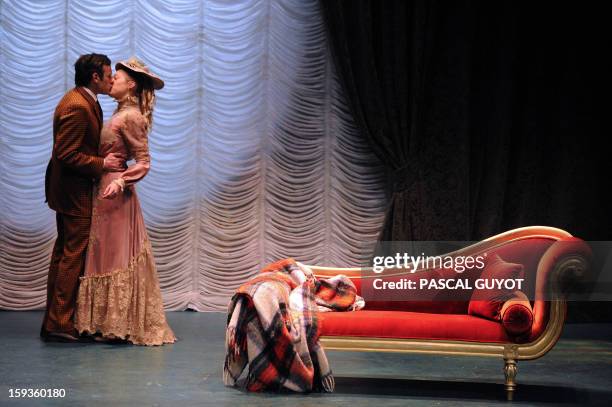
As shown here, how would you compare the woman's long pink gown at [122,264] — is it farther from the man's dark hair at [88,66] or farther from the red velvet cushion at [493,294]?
the red velvet cushion at [493,294]

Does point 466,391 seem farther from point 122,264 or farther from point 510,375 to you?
point 122,264

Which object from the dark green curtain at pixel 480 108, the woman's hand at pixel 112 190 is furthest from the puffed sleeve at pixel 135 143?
the dark green curtain at pixel 480 108

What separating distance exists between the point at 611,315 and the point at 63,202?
3965 mm

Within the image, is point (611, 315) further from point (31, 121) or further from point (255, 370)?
point (31, 121)

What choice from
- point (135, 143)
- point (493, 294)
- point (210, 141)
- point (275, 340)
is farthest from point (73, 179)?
point (493, 294)

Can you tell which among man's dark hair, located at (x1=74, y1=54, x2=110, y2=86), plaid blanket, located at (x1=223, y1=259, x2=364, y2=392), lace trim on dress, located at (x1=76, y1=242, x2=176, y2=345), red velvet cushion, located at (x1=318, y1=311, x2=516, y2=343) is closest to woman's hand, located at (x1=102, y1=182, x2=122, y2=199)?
lace trim on dress, located at (x1=76, y1=242, x2=176, y2=345)

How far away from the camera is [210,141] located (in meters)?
A: 6.42

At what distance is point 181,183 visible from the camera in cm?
641

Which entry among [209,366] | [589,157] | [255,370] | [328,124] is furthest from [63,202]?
[589,157]

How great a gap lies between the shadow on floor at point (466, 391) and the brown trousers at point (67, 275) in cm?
168

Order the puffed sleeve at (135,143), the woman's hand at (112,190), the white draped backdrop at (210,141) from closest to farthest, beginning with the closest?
the woman's hand at (112,190) → the puffed sleeve at (135,143) → the white draped backdrop at (210,141)

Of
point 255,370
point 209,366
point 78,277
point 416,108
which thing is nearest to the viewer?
point 255,370

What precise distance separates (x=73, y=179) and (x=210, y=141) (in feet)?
5.59

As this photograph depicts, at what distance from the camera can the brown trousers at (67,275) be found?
188 inches
